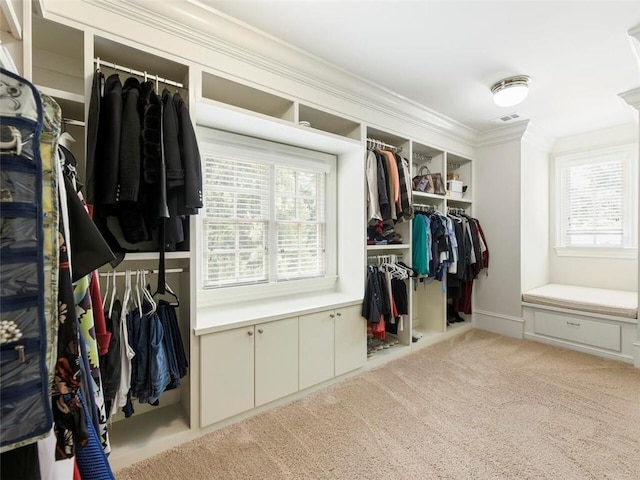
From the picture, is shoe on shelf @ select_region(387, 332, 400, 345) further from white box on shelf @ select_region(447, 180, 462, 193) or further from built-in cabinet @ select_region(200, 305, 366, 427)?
white box on shelf @ select_region(447, 180, 462, 193)

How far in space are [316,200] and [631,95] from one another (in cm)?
301

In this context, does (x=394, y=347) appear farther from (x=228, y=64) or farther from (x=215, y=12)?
(x=215, y=12)

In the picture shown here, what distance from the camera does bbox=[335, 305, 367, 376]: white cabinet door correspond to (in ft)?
8.30

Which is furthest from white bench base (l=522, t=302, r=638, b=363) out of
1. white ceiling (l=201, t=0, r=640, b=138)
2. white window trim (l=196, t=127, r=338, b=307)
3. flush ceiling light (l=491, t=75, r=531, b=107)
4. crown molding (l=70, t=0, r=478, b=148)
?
crown molding (l=70, t=0, r=478, b=148)

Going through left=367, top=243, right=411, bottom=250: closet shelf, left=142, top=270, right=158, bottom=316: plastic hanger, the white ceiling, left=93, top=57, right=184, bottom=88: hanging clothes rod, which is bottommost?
left=142, top=270, right=158, bottom=316: plastic hanger

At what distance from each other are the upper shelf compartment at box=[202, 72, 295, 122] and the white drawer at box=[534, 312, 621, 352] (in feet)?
11.6

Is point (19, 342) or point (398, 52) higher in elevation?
point (398, 52)

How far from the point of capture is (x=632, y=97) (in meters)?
2.72

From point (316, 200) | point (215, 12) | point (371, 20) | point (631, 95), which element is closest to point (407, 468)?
point (316, 200)

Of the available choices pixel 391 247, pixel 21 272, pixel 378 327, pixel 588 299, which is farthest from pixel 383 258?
pixel 21 272

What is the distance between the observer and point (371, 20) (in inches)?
73.8

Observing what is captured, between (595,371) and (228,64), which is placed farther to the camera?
(595,371)

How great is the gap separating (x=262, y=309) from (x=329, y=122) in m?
1.75

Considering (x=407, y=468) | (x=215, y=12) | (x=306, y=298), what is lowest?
(x=407, y=468)
